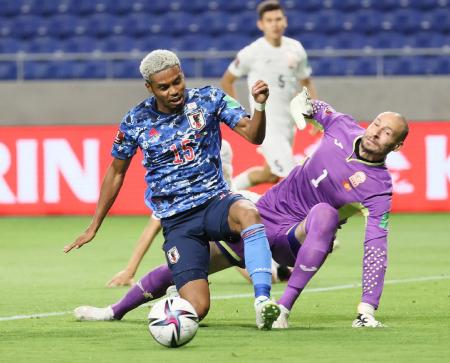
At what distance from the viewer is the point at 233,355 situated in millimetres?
5996

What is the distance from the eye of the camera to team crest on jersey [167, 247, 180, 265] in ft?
23.5

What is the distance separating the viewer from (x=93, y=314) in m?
7.54

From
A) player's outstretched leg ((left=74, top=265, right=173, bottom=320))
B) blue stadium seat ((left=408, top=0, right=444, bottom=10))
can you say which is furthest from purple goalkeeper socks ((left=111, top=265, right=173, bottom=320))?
blue stadium seat ((left=408, top=0, right=444, bottom=10))

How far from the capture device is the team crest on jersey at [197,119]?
23.6ft

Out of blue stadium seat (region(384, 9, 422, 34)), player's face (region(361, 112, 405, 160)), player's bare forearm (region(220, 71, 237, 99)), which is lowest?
player's face (region(361, 112, 405, 160))

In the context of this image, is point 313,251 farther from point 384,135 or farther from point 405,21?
point 405,21

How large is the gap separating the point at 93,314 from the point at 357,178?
5.58 feet

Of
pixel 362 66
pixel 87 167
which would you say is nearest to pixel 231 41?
pixel 362 66

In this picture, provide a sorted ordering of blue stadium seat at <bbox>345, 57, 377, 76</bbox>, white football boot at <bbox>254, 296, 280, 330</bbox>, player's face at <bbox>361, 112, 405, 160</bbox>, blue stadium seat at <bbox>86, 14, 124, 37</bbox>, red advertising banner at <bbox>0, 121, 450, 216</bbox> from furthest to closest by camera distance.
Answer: blue stadium seat at <bbox>86, 14, 124, 37</bbox> → blue stadium seat at <bbox>345, 57, 377, 76</bbox> → red advertising banner at <bbox>0, 121, 450, 216</bbox> → player's face at <bbox>361, 112, 405, 160</bbox> → white football boot at <bbox>254, 296, 280, 330</bbox>

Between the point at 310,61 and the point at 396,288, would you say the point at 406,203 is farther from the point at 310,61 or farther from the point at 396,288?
the point at 396,288

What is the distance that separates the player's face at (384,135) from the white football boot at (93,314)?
176 centimetres

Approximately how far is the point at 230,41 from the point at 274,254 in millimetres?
12130

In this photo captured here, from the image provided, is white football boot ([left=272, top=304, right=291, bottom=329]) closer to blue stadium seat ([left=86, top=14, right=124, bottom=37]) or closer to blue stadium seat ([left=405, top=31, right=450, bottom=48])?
blue stadium seat ([left=405, top=31, right=450, bottom=48])

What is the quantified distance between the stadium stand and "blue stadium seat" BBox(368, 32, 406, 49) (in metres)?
0.01
